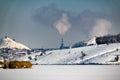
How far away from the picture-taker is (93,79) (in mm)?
81750

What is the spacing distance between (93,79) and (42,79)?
11182 mm

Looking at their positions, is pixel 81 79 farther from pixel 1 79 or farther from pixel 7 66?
pixel 7 66

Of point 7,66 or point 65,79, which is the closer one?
point 65,79

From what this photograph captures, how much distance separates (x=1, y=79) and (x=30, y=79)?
622cm

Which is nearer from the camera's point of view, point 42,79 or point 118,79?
point 118,79

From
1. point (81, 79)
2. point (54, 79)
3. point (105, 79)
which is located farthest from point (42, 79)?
point (105, 79)

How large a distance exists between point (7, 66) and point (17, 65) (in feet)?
20.4

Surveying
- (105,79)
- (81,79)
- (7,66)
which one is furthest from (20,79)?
(7,66)

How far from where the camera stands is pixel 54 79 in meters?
83.0

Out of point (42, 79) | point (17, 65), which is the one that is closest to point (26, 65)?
point (17, 65)

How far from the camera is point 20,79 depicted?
82.2m

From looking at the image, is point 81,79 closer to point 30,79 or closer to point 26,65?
point 30,79

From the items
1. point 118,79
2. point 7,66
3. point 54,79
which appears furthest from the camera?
point 7,66

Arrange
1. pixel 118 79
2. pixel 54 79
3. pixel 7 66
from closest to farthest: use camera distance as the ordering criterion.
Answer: pixel 118 79
pixel 54 79
pixel 7 66
